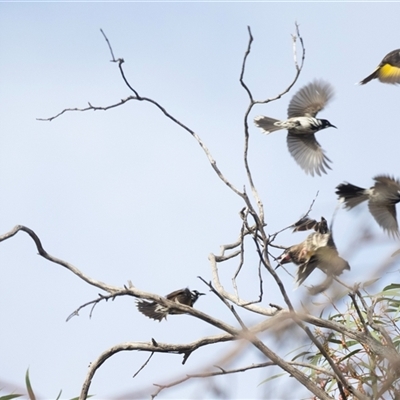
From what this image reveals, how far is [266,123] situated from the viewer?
21.7ft

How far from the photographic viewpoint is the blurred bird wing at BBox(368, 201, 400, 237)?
3.33 meters

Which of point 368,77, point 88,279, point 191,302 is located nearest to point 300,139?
point 368,77

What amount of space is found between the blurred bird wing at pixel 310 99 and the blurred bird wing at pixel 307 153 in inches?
11.6

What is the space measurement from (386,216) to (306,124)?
294 cm

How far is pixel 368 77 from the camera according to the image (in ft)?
21.8

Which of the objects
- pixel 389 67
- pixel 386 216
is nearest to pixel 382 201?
pixel 386 216

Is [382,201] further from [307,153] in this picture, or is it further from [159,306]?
[307,153]

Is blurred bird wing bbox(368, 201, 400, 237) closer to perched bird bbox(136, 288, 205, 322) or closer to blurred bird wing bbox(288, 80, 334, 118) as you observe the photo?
perched bird bbox(136, 288, 205, 322)

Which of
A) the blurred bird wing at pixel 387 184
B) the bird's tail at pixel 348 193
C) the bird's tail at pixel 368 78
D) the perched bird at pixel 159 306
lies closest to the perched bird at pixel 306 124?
the bird's tail at pixel 368 78

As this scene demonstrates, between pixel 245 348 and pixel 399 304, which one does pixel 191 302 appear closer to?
pixel 399 304

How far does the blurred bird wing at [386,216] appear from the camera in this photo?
3.33m

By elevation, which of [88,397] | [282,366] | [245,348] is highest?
[88,397]

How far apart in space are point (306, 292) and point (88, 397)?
1.94m

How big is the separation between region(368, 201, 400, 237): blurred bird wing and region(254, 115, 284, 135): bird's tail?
124 inches
